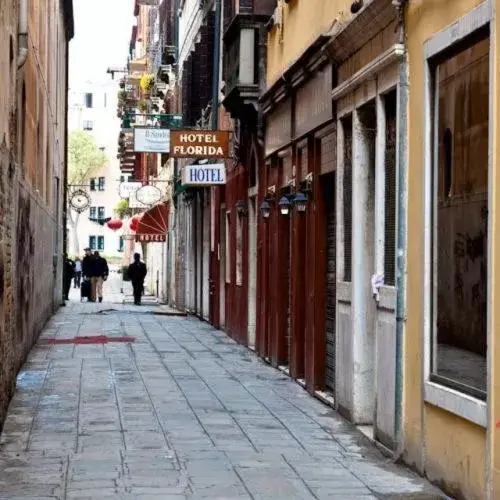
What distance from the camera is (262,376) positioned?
1695 centimetres

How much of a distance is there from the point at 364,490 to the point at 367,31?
450cm

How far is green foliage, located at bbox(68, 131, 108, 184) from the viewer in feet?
345

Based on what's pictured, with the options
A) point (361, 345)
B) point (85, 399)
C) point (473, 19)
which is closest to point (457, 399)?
point (473, 19)

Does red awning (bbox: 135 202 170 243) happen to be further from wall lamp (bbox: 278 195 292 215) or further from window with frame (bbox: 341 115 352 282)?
window with frame (bbox: 341 115 352 282)

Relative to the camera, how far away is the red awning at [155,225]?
4275 cm

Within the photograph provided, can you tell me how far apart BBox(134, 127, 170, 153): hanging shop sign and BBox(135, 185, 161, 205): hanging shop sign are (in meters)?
14.0

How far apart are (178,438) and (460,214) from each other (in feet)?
12.1

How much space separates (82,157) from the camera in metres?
106

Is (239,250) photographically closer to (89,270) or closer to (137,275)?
(137,275)

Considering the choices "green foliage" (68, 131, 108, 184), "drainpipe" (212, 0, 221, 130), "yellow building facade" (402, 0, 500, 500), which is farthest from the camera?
"green foliage" (68, 131, 108, 184)

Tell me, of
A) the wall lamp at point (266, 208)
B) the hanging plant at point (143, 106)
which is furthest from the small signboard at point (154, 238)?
the wall lamp at point (266, 208)

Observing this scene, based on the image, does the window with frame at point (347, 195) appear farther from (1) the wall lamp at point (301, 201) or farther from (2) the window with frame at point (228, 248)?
(2) the window with frame at point (228, 248)

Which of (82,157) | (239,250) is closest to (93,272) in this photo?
(239,250)

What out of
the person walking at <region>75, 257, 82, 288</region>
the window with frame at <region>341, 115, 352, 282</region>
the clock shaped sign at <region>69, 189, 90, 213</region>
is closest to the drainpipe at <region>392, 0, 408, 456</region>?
the window with frame at <region>341, 115, 352, 282</region>
